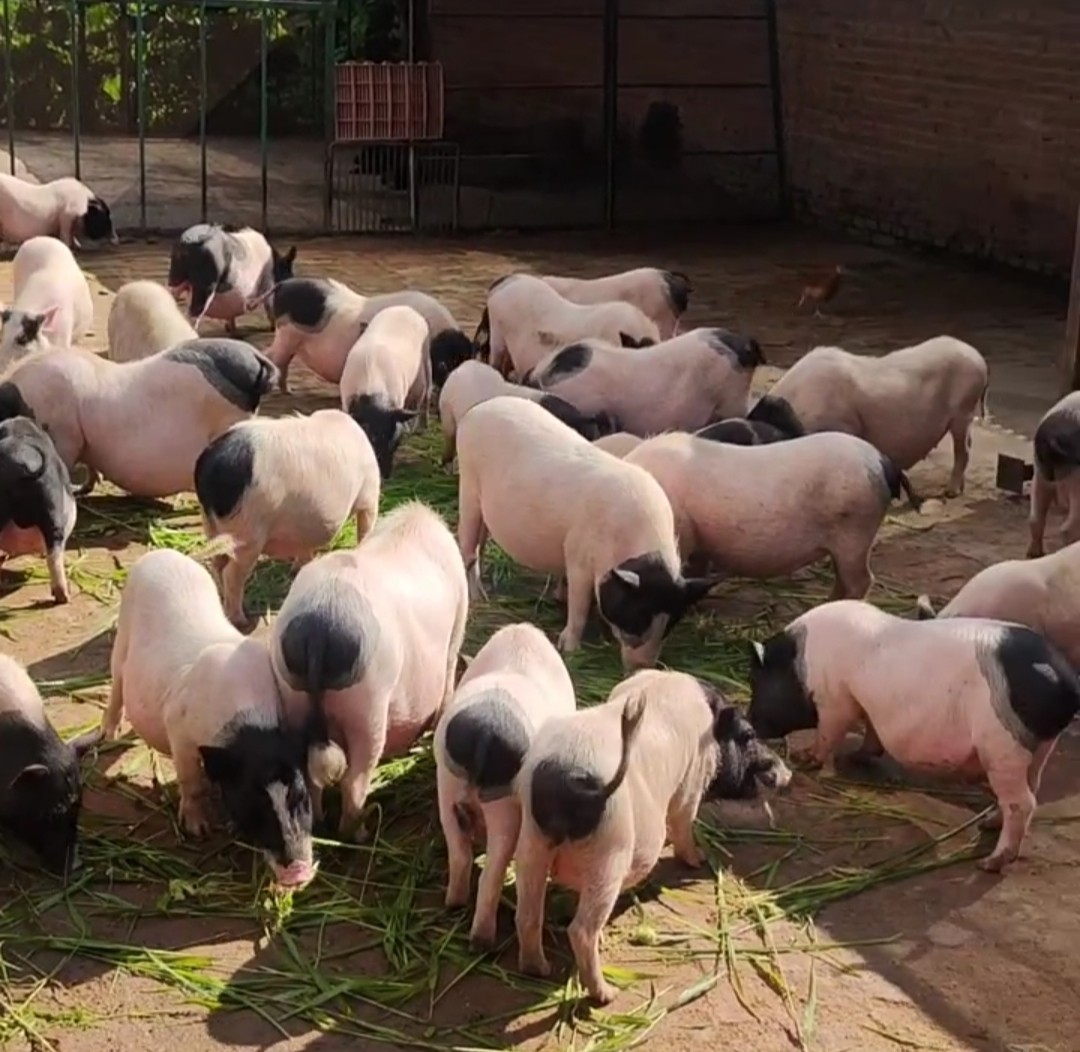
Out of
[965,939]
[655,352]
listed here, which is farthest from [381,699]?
[655,352]

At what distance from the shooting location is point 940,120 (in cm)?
1377

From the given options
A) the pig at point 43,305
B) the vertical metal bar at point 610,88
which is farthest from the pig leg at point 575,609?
the vertical metal bar at point 610,88

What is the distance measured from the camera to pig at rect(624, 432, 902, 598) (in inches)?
223

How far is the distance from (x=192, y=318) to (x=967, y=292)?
5.63 meters

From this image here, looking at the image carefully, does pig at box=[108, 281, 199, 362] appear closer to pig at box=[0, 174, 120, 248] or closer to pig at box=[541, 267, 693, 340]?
pig at box=[541, 267, 693, 340]

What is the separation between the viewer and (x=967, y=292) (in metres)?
12.2

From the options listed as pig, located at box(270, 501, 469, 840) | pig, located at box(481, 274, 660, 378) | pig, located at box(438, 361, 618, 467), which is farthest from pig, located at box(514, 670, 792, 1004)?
pig, located at box(481, 274, 660, 378)

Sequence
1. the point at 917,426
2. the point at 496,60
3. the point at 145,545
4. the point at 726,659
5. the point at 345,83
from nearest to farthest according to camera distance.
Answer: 1. the point at 726,659
2. the point at 145,545
3. the point at 917,426
4. the point at 345,83
5. the point at 496,60

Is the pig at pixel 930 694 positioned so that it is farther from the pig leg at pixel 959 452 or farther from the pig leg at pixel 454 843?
the pig leg at pixel 959 452

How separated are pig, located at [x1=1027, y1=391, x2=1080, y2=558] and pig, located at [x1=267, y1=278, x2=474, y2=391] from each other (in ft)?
9.19

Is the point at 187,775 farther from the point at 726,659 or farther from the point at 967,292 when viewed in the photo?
the point at 967,292

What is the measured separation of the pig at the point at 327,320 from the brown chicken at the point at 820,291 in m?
3.49

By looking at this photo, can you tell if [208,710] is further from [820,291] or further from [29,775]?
[820,291]

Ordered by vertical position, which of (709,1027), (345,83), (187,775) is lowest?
(709,1027)
